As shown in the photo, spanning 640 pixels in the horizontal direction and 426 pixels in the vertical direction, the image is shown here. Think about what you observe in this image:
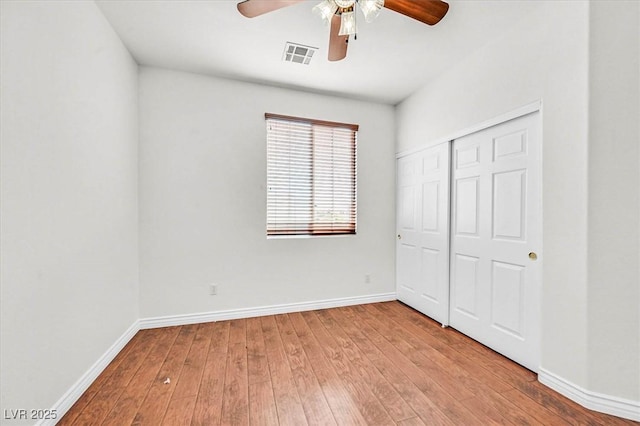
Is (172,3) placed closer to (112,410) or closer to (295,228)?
(295,228)

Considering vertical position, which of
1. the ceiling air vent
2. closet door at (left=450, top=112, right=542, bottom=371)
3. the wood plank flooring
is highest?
the ceiling air vent

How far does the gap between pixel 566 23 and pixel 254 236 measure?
3.19 meters

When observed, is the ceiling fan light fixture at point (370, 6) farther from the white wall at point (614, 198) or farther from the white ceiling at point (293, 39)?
the white wall at point (614, 198)

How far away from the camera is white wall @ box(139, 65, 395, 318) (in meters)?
2.86

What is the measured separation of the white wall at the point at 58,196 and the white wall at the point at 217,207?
1.44ft

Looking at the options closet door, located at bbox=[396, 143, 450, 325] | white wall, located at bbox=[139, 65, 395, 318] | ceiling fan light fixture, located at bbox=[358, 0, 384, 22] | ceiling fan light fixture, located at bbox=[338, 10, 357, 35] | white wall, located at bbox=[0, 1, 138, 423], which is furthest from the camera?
closet door, located at bbox=[396, 143, 450, 325]

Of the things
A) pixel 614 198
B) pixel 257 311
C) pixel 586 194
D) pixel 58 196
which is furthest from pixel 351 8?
pixel 257 311

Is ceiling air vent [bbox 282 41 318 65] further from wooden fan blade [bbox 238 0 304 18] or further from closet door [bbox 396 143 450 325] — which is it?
closet door [bbox 396 143 450 325]

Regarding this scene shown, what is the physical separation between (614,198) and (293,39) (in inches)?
102

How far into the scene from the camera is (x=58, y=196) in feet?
5.28

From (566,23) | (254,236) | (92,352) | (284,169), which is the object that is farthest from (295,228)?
(566,23)

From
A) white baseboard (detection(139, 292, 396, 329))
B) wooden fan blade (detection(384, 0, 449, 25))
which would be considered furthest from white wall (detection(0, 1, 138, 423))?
wooden fan blade (detection(384, 0, 449, 25))

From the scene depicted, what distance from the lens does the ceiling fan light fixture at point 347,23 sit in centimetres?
167

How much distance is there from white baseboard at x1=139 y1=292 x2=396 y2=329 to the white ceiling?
8.74 ft
